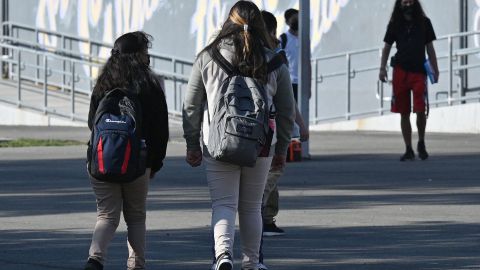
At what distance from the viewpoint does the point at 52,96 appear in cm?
2575

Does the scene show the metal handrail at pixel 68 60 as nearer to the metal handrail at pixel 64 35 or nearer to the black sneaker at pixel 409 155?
the metal handrail at pixel 64 35

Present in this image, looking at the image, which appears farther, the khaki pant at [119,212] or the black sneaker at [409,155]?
the black sneaker at [409,155]

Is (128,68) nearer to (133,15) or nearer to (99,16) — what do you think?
(133,15)

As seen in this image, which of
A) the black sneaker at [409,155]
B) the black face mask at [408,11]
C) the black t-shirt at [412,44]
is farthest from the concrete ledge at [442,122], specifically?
the black face mask at [408,11]

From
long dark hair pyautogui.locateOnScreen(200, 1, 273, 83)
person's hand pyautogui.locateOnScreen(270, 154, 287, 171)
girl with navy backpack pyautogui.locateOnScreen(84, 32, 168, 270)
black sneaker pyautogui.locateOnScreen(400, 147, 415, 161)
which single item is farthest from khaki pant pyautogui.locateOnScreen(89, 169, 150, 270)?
black sneaker pyautogui.locateOnScreen(400, 147, 415, 161)

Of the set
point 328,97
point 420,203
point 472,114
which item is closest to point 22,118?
point 328,97

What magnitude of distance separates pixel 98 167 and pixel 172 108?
16883 millimetres

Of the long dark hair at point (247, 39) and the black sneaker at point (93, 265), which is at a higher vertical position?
the long dark hair at point (247, 39)

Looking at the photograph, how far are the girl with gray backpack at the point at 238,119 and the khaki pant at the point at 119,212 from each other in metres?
0.42

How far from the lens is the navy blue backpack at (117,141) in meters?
8.07

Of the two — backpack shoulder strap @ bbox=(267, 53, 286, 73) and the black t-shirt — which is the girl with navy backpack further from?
the black t-shirt

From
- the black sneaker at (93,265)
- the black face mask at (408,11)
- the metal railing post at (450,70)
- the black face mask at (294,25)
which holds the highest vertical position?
the black face mask at (408,11)

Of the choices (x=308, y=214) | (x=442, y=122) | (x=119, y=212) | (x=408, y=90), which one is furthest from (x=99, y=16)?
(x=119, y=212)

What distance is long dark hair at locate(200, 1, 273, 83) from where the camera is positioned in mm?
8031
